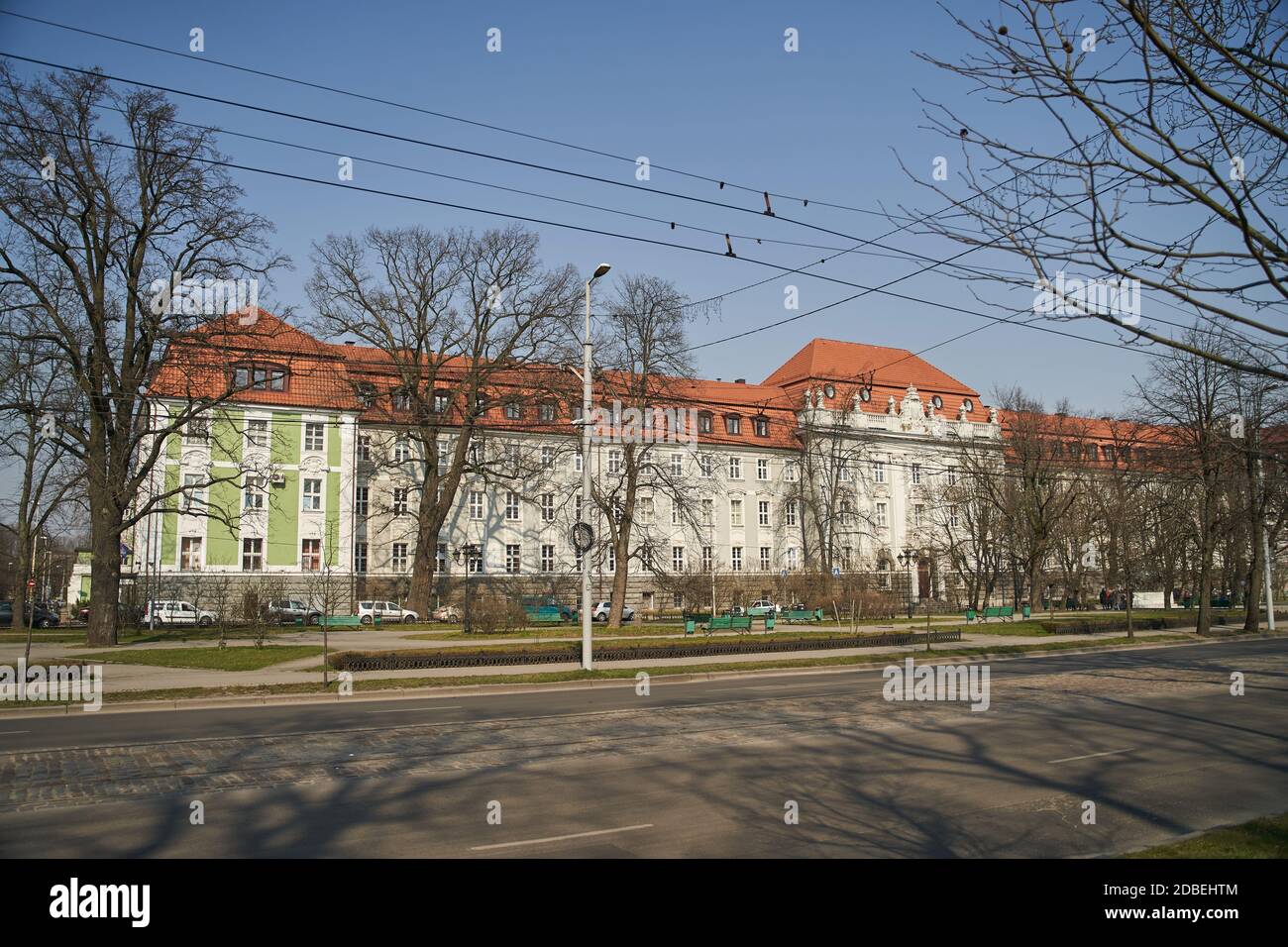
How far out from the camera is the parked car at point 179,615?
46.6 metres

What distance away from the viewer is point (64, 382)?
37.8 metres

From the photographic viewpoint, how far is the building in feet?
162

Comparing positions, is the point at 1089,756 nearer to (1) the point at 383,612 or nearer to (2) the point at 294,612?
(1) the point at 383,612

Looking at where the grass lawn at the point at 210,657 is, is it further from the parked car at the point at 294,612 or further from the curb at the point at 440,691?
the parked car at the point at 294,612

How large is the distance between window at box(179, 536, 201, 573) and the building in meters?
0.10

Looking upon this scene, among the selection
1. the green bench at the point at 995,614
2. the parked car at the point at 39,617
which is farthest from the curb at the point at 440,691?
the parked car at the point at 39,617

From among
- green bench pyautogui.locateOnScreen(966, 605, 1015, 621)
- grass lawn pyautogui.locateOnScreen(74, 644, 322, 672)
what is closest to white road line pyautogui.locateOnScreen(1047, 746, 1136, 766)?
grass lawn pyautogui.locateOnScreen(74, 644, 322, 672)

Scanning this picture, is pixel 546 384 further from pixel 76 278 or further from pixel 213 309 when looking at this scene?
pixel 76 278

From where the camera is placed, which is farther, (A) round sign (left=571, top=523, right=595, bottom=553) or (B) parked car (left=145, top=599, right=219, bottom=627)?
(B) parked car (left=145, top=599, right=219, bottom=627)

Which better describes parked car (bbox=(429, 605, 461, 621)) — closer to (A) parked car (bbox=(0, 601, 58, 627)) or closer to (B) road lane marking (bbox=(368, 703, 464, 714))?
(A) parked car (bbox=(0, 601, 58, 627))

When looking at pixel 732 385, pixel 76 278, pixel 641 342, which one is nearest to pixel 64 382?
pixel 76 278

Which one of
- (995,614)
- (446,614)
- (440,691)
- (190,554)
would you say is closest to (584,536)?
(440,691)

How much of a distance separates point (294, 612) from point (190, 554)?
7.51m

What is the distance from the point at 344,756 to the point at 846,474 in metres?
60.3
